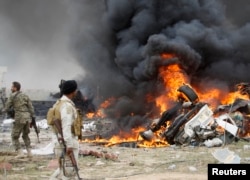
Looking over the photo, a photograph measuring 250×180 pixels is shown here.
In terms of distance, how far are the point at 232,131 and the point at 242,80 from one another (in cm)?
888

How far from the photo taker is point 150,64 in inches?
835

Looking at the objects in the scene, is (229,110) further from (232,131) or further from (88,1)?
(88,1)

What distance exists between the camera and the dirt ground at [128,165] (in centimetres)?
953

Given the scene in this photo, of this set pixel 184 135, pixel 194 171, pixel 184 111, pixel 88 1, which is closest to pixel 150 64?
pixel 184 111

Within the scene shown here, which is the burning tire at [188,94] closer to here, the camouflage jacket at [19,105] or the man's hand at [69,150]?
the camouflage jacket at [19,105]

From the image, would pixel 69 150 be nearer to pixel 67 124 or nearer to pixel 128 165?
pixel 67 124

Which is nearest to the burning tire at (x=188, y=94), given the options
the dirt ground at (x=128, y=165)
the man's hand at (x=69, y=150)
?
the dirt ground at (x=128, y=165)

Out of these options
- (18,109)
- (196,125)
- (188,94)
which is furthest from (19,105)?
(188,94)

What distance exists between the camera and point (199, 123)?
1622 centimetres

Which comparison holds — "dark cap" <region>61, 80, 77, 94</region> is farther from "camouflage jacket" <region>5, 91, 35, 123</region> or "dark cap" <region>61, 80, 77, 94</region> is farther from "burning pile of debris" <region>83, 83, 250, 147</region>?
"burning pile of debris" <region>83, 83, 250, 147</region>

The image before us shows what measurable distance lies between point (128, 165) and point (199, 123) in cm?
569

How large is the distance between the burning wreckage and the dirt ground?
66.8 inches

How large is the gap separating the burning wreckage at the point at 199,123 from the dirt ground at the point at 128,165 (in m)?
1.70

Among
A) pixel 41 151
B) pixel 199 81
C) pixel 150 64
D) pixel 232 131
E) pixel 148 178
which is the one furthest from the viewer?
pixel 199 81
